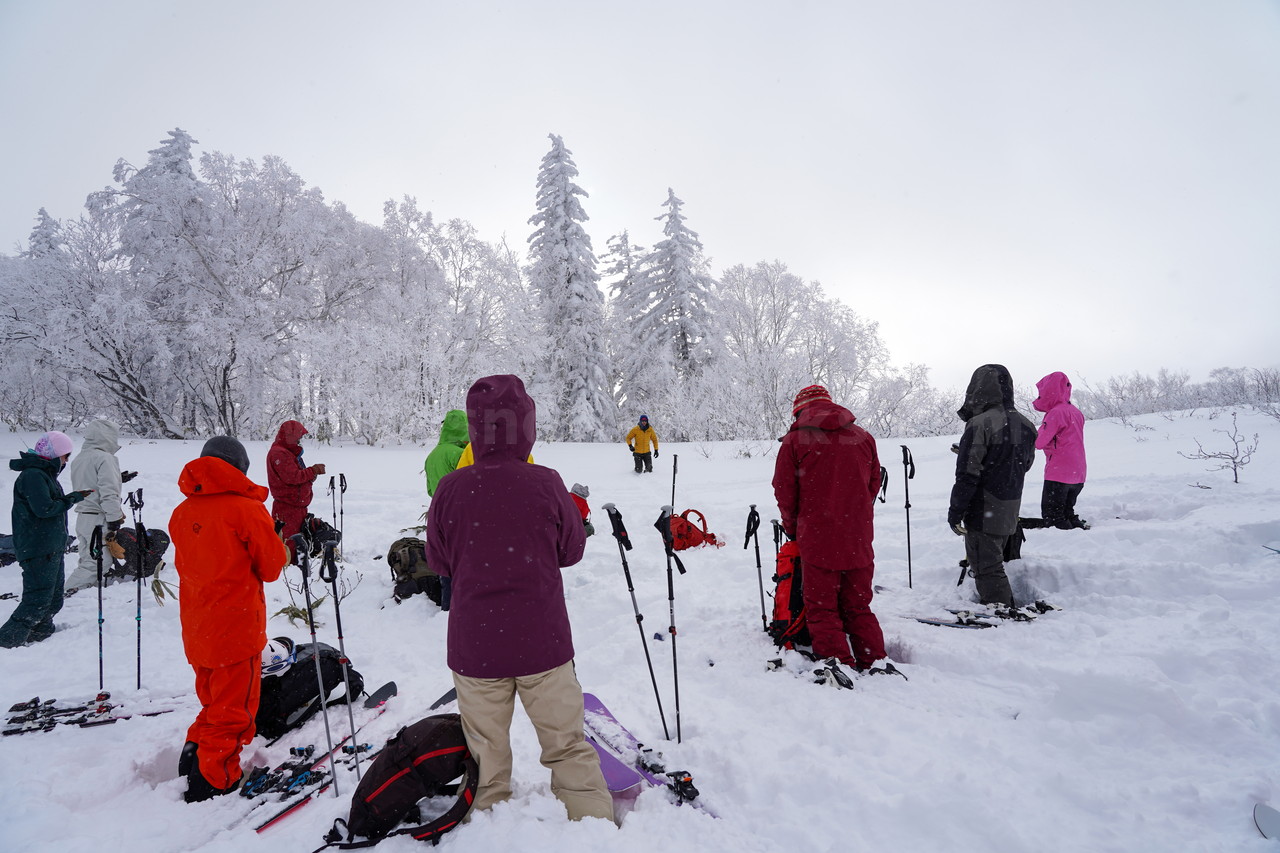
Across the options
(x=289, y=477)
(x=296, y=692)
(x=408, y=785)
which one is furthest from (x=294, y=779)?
(x=289, y=477)

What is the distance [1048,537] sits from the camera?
5.47 metres

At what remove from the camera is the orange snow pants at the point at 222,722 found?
9.57 ft

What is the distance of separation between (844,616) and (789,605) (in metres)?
0.47

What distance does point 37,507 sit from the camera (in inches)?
190

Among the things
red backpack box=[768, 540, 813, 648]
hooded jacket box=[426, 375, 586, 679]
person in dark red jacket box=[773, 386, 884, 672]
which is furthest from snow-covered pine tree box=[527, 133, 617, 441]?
hooded jacket box=[426, 375, 586, 679]

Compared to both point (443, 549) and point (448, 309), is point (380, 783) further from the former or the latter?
point (448, 309)

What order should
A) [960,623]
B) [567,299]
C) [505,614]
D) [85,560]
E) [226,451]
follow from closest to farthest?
[505,614], [226,451], [960,623], [85,560], [567,299]

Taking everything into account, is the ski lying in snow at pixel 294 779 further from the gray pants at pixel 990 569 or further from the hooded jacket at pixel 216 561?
the gray pants at pixel 990 569

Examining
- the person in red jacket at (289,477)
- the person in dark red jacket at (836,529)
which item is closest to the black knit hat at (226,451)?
the person in red jacket at (289,477)

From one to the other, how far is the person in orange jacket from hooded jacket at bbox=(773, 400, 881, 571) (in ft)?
11.1

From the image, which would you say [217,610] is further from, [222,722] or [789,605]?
[789,605]

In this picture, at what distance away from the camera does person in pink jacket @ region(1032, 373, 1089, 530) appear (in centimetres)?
584

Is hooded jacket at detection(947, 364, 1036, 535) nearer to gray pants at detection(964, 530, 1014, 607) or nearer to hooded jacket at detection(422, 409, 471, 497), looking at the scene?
gray pants at detection(964, 530, 1014, 607)

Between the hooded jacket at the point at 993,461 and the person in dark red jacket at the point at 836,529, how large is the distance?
1.18 metres
